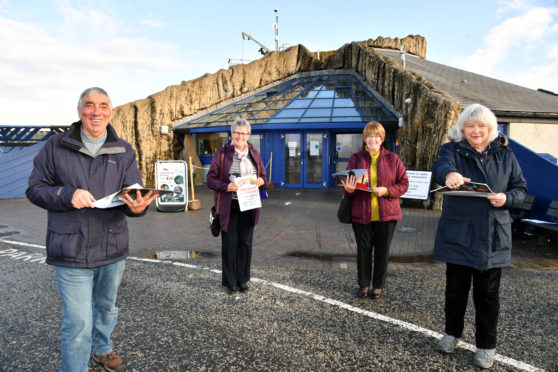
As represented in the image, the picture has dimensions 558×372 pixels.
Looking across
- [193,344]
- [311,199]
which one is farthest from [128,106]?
[193,344]

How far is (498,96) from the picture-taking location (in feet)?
54.7

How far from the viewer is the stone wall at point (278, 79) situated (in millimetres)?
10727

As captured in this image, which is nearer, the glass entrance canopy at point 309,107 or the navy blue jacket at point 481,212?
the navy blue jacket at point 481,212

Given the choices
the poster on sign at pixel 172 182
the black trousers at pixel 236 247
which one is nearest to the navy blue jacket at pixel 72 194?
the black trousers at pixel 236 247

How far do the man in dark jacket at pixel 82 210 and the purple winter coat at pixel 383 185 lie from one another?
8.27 feet

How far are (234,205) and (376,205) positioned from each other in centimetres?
164

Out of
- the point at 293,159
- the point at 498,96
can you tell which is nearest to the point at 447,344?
the point at 293,159

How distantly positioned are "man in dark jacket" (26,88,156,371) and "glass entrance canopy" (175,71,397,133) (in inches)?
503

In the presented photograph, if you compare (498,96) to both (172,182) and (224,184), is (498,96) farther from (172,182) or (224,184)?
(224,184)

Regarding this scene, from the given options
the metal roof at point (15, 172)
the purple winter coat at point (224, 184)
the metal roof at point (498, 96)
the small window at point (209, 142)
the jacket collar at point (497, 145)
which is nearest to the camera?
the jacket collar at point (497, 145)

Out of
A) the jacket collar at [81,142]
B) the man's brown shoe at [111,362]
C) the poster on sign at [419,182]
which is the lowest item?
the man's brown shoe at [111,362]

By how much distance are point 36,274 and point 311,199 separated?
885cm

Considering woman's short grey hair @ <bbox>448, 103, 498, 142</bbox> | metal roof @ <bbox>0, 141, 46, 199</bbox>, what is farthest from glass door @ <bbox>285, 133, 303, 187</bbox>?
woman's short grey hair @ <bbox>448, 103, 498, 142</bbox>

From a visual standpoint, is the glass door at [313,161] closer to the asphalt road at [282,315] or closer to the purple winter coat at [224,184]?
the asphalt road at [282,315]
